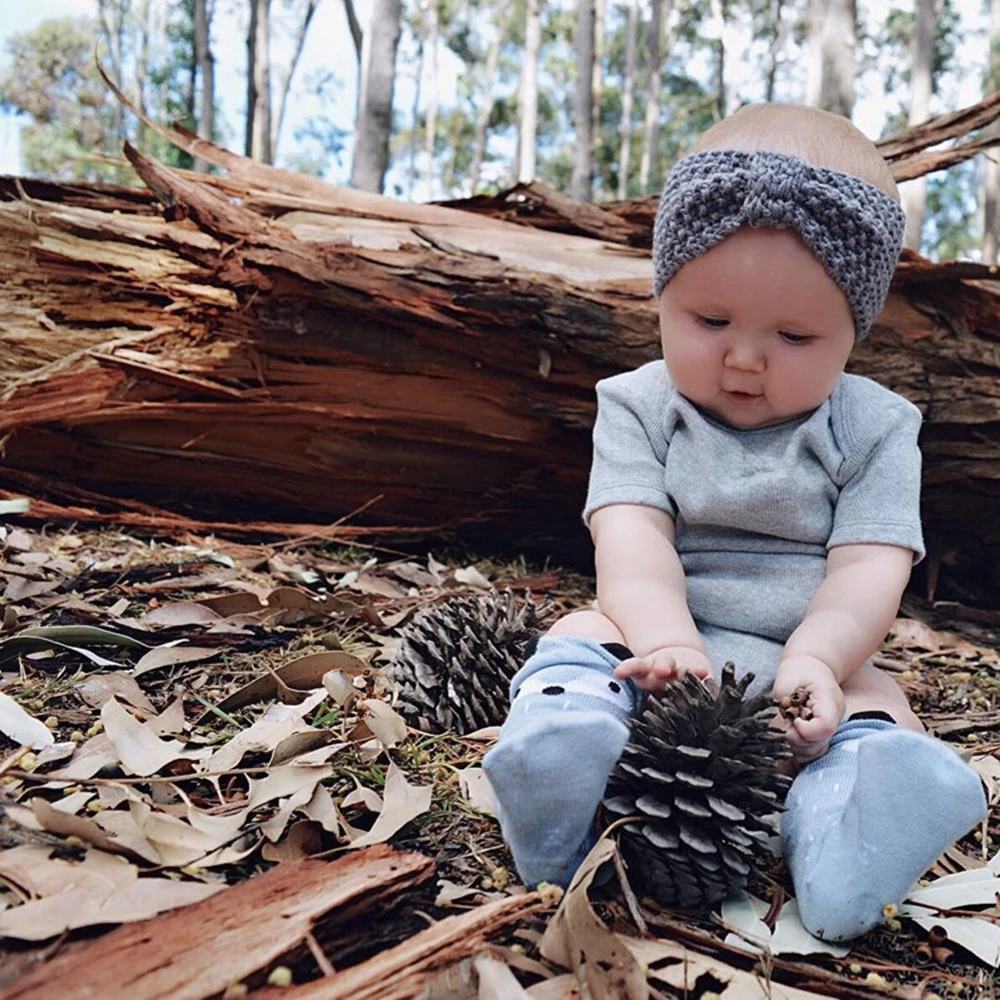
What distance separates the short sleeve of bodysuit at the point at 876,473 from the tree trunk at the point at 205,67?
46.4ft

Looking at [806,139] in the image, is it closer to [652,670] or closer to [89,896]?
[652,670]

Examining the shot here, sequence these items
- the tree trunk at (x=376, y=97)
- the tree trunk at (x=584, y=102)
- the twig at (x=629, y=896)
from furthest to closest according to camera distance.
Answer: the tree trunk at (x=584, y=102), the tree trunk at (x=376, y=97), the twig at (x=629, y=896)

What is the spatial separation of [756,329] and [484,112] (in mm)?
31253

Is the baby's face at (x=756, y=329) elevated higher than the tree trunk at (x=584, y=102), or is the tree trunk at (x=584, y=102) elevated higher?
the tree trunk at (x=584, y=102)

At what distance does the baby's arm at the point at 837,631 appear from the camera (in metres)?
1.50

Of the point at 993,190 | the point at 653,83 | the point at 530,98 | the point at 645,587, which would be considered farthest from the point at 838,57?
the point at 653,83

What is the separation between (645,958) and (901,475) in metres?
1.06

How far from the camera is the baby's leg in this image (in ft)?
4.22

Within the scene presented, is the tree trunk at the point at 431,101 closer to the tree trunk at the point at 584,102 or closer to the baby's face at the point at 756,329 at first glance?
the tree trunk at the point at 584,102

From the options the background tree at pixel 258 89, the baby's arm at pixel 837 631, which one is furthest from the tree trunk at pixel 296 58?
the baby's arm at pixel 837 631

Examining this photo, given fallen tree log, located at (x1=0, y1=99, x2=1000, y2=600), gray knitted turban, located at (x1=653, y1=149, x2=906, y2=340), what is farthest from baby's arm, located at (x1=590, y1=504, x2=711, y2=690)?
fallen tree log, located at (x1=0, y1=99, x2=1000, y2=600)

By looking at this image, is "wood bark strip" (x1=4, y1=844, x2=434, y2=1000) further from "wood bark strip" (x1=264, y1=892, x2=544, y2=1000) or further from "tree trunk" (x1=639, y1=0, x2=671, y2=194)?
"tree trunk" (x1=639, y1=0, x2=671, y2=194)

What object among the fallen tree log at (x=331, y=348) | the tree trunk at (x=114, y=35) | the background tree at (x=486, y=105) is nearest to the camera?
the fallen tree log at (x=331, y=348)

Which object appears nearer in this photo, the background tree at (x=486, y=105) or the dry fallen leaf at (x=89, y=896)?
the dry fallen leaf at (x=89, y=896)
